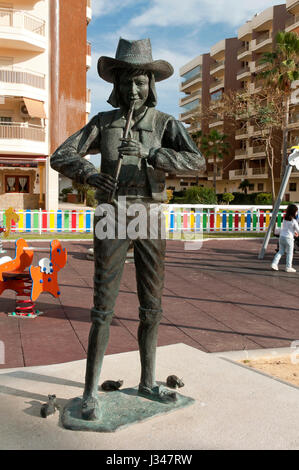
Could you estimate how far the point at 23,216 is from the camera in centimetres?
1650

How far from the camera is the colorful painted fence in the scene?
16.5 meters

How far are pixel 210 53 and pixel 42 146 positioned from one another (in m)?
40.9

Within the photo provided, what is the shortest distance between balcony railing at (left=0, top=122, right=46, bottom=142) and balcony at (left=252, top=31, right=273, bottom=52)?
2903 centimetres

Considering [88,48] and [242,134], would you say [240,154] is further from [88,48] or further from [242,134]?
[88,48]

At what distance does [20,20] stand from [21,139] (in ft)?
23.4

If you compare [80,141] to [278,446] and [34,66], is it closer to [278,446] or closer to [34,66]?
[278,446]

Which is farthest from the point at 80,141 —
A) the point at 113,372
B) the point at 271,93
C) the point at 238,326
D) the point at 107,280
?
the point at 271,93

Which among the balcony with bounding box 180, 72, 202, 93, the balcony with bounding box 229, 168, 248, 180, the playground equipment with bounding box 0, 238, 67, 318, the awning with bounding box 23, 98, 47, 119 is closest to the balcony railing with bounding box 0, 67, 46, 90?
the awning with bounding box 23, 98, 47, 119

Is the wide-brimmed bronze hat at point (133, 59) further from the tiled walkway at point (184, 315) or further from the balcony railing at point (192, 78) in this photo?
the balcony railing at point (192, 78)


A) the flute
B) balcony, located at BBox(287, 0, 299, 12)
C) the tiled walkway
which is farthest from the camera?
balcony, located at BBox(287, 0, 299, 12)

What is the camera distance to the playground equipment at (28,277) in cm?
611

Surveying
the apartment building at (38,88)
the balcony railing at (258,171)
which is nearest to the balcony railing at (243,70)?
the balcony railing at (258,171)

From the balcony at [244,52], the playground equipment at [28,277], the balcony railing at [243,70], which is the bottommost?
the playground equipment at [28,277]

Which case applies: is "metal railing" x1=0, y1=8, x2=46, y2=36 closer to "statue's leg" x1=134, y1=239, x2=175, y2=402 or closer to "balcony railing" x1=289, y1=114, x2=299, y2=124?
"balcony railing" x1=289, y1=114, x2=299, y2=124
